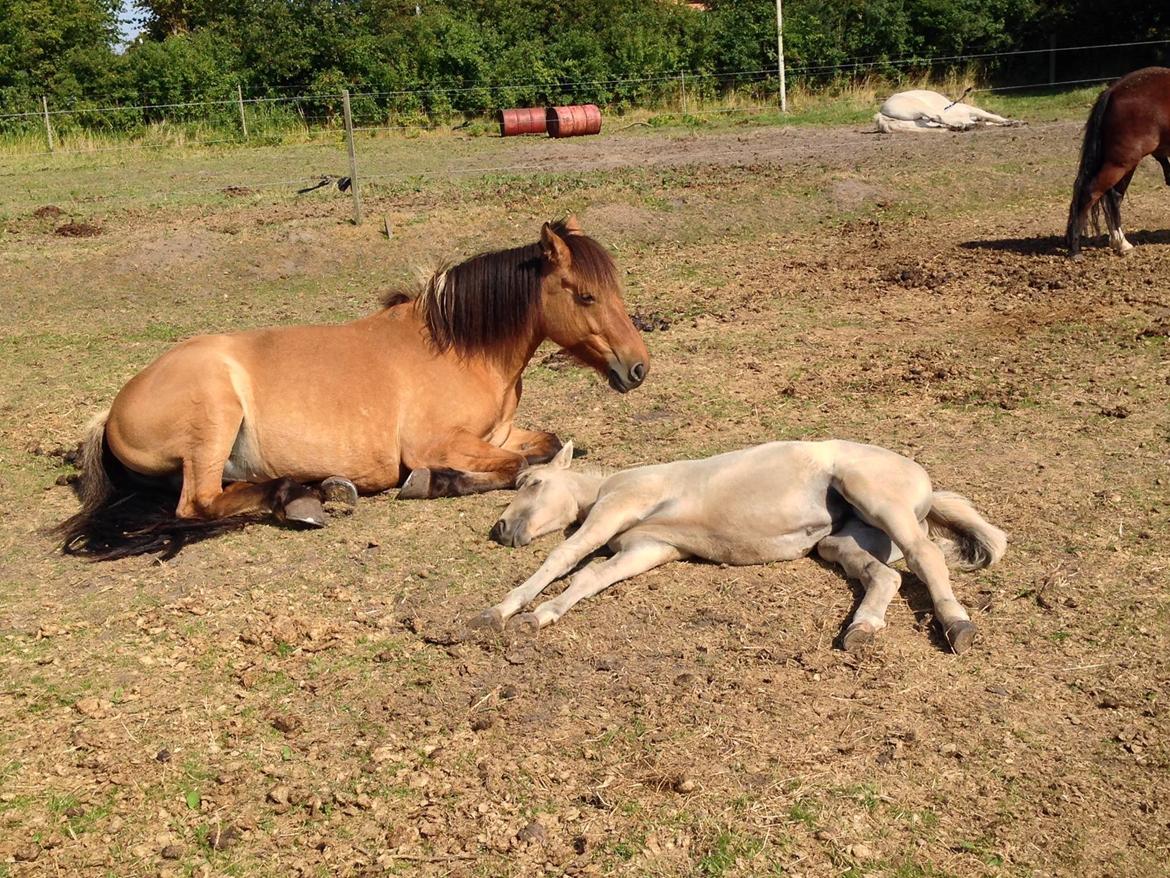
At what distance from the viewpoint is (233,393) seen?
19.5 feet

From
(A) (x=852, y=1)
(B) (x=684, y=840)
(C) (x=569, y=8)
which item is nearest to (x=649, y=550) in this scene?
(B) (x=684, y=840)

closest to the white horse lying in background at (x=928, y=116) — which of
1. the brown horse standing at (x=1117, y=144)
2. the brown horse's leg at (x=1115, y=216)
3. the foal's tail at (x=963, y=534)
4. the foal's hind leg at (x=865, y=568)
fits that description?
the brown horse standing at (x=1117, y=144)

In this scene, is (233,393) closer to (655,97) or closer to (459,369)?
(459,369)

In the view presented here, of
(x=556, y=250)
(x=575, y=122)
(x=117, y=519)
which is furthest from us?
(x=575, y=122)

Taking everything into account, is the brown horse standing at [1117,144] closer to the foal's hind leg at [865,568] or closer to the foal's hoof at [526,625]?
the foal's hind leg at [865,568]

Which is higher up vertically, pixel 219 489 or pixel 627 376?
pixel 627 376

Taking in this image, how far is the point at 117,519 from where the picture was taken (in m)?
5.94

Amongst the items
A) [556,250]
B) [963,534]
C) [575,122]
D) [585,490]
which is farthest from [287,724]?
[575,122]

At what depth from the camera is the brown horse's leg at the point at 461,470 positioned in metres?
6.13

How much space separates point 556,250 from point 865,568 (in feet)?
8.30

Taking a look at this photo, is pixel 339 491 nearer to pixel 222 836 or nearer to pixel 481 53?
pixel 222 836

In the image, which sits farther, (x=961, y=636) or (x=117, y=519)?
(x=117, y=519)

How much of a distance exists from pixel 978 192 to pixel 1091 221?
119 inches

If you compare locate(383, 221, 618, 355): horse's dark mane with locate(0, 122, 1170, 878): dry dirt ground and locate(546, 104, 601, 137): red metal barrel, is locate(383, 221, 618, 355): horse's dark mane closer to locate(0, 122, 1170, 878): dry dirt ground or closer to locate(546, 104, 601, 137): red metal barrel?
locate(0, 122, 1170, 878): dry dirt ground
